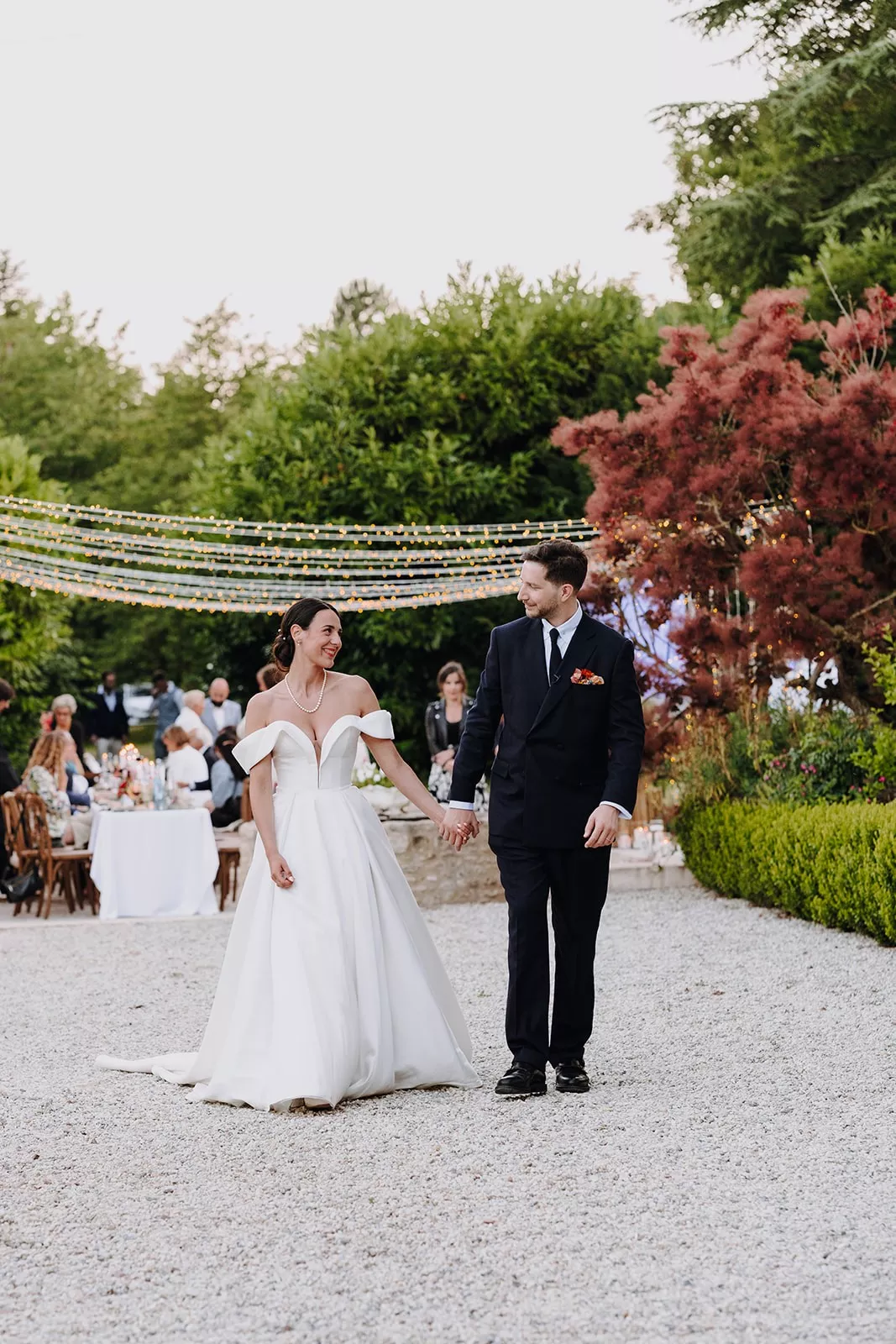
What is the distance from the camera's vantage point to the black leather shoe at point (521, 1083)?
5434 mm

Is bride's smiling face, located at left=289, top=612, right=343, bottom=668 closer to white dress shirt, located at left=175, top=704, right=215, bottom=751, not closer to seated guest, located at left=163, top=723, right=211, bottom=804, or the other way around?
seated guest, located at left=163, top=723, right=211, bottom=804

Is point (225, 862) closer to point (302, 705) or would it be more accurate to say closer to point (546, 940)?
point (302, 705)

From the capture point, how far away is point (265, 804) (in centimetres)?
571

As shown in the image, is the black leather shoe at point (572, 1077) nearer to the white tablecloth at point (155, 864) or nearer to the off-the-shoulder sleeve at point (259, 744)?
the off-the-shoulder sleeve at point (259, 744)

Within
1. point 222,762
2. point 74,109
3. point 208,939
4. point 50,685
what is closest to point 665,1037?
point 208,939

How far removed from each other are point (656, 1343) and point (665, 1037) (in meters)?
3.40

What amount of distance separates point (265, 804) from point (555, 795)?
1.05 m

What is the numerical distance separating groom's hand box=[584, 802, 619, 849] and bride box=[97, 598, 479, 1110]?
62 centimetres

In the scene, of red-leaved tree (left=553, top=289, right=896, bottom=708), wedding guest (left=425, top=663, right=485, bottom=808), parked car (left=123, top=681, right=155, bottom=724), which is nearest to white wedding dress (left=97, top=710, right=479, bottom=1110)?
wedding guest (left=425, top=663, right=485, bottom=808)

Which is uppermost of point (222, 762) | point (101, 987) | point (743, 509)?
point (743, 509)

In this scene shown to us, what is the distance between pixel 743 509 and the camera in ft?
39.9

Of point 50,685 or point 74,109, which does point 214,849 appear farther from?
point 50,685

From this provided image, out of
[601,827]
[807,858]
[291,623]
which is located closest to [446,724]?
[807,858]

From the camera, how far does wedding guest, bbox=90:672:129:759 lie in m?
25.0
